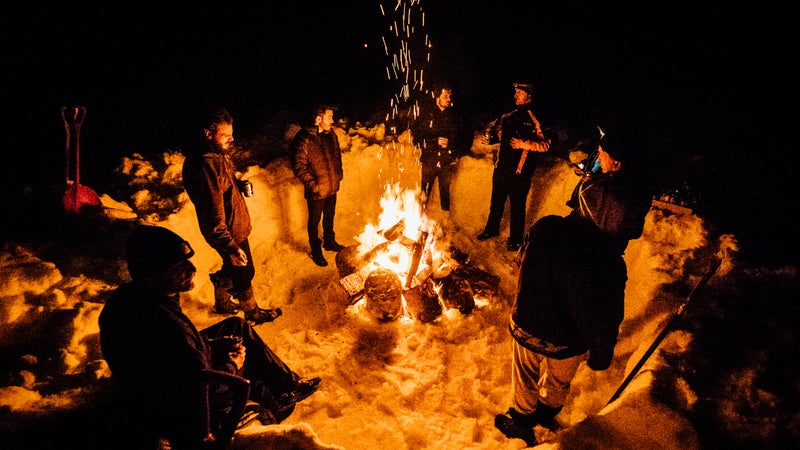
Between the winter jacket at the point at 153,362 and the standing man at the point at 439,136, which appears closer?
the winter jacket at the point at 153,362

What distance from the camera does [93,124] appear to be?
8352 millimetres

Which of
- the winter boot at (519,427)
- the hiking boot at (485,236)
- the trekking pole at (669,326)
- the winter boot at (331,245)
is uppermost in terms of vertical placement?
the trekking pole at (669,326)

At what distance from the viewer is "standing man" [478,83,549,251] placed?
5242 millimetres

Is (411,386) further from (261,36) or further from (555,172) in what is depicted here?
(261,36)

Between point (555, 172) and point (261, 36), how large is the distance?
9620 mm

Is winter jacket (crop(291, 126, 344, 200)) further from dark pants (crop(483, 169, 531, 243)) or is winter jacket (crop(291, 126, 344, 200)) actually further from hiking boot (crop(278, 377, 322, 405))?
hiking boot (crop(278, 377, 322, 405))

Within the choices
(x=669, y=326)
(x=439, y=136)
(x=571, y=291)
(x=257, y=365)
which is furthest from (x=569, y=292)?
(x=439, y=136)

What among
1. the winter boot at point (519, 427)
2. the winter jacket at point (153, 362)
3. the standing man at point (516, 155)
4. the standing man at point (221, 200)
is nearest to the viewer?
the winter jacket at point (153, 362)

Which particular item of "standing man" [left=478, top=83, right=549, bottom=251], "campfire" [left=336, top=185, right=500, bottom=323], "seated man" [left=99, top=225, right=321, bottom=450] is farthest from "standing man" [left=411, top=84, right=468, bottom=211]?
"seated man" [left=99, top=225, right=321, bottom=450]

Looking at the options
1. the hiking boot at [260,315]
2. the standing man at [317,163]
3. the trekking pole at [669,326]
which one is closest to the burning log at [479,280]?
the standing man at [317,163]

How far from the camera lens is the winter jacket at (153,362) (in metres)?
2.01

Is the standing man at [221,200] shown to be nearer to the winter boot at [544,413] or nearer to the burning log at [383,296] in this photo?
the burning log at [383,296]

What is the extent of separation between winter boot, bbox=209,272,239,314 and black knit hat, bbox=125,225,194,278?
7.43ft

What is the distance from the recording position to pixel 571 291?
2676 millimetres
